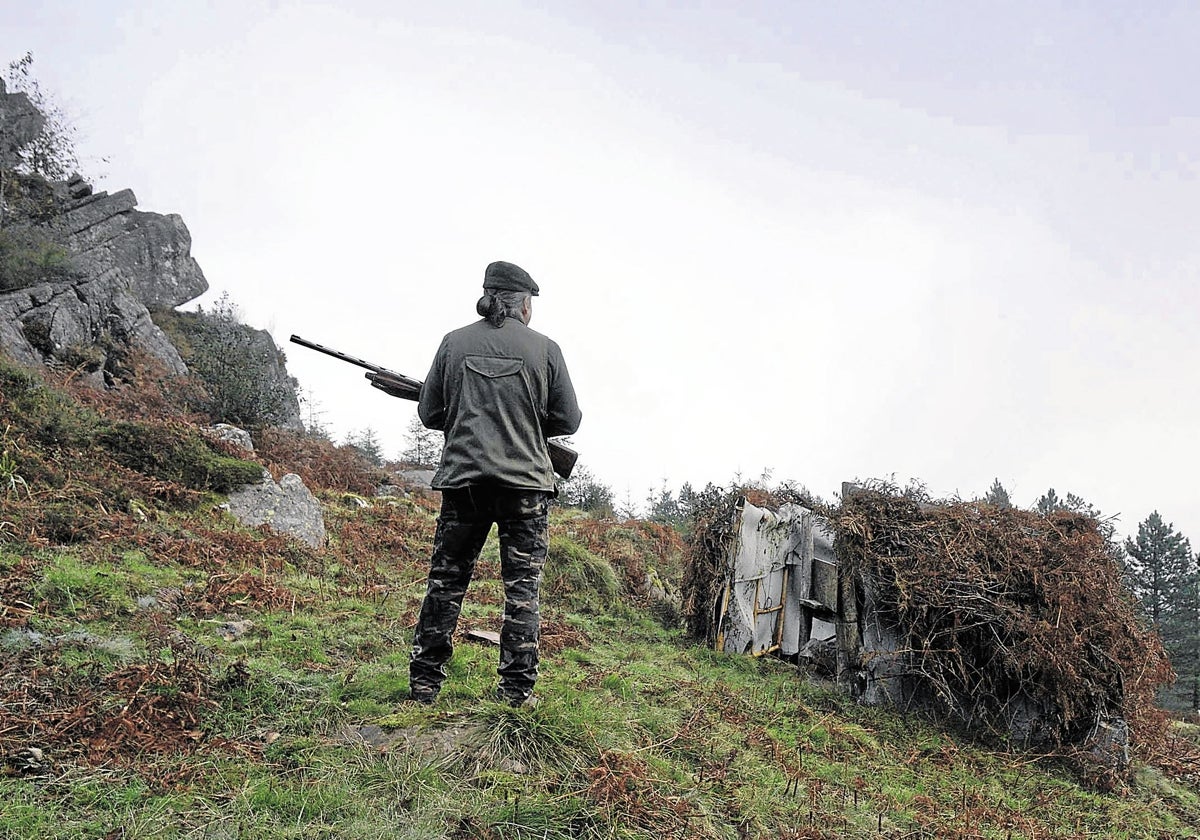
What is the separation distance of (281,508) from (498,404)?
242 inches

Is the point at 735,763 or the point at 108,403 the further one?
the point at 108,403

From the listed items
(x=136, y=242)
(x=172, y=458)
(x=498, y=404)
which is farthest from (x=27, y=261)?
(x=498, y=404)

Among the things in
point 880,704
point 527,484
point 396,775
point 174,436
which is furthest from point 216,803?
point 174,436

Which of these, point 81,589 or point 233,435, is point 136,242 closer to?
point 233,435

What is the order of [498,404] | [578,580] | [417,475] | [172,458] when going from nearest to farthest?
[498,404] → [172,458] → [578,580] → [417,475]

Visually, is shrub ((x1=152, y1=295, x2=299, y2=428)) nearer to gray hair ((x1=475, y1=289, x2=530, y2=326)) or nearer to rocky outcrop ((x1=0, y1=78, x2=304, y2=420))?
rocky outcrop ((x1=0, y1=78, x2=304, y2=420))

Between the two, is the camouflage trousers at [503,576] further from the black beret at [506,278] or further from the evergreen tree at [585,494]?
the evergreen tree at [585,494]

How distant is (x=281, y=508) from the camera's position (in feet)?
29.9

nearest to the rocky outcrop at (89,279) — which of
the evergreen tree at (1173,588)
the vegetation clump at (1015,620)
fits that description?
the vegetation clump at (1015,620)

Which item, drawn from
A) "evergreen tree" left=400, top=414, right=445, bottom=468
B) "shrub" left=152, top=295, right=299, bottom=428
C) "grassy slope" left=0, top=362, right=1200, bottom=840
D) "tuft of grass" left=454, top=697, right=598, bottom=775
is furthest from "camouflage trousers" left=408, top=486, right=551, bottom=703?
"evergreen tree" left=400, top=414, right=445, bottom=468

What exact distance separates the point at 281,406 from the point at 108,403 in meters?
4.54

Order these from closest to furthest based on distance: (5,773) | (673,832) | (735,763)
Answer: (5,773) → (673,832) → (735,763)

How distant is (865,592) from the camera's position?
7336 millimetres

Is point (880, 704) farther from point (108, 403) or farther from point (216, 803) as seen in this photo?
point (108, 403)
